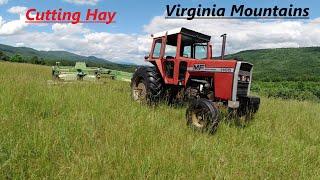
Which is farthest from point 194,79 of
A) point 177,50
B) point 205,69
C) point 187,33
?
point 187,33

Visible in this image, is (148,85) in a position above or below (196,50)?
below

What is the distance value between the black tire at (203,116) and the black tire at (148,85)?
1805 millimetres

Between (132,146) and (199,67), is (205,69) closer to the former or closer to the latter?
(199,67)

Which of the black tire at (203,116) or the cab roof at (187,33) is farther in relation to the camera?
the cab roof at (187,33)

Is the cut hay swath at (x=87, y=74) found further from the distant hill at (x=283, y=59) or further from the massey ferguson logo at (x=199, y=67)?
the distant hill at (x=283, y=59)

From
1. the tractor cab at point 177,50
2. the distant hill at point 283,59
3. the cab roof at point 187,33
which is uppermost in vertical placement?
the distant hill at point 283,59

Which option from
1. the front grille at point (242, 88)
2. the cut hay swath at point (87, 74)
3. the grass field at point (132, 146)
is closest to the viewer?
the grass field at point (132, 146)

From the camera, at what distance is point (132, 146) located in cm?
430

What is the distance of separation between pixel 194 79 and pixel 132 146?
3.14m

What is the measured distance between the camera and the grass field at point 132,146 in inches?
137

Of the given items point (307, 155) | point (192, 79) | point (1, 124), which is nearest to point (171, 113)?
point (192, 79)

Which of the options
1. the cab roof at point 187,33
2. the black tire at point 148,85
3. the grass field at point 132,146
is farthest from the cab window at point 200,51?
the grass field at point 132,146

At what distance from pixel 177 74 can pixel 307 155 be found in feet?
11.1

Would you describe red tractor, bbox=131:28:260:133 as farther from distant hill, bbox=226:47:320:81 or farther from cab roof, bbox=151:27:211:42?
distant hill, bbox=226:47:320:81
